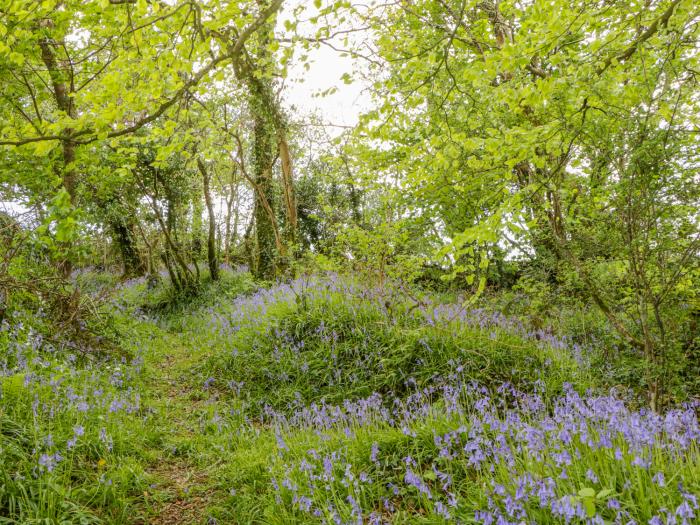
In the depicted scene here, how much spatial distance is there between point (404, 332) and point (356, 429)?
2.03 meters

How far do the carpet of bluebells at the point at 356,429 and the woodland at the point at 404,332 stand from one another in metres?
0.03

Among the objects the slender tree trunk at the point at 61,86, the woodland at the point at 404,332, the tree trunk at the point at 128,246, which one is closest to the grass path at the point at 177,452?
the woodland at the point at 404,332

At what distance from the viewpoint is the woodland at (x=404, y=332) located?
9.83ft

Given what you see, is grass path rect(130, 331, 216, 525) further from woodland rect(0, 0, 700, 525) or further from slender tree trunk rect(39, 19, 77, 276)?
slender tree trunk rect(39, 19, 77, 276)

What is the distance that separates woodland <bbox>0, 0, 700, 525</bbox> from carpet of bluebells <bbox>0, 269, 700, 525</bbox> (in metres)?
0.03

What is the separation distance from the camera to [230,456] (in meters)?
4.23

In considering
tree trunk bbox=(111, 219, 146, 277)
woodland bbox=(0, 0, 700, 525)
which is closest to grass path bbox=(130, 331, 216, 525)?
woodland bbox=(0, 0, 700, 525)

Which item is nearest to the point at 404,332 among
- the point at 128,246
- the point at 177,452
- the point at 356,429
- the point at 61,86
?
the point at 356,429

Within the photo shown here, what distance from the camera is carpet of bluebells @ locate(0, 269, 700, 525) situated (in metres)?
2.62

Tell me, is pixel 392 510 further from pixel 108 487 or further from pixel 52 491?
pixel 52 491

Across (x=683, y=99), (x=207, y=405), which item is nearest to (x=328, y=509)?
(x=207, y=405)

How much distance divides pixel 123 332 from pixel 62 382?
3.32 metres

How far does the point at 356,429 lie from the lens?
397 cm

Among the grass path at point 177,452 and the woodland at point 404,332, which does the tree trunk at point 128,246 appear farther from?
the grass path at point 177,452
